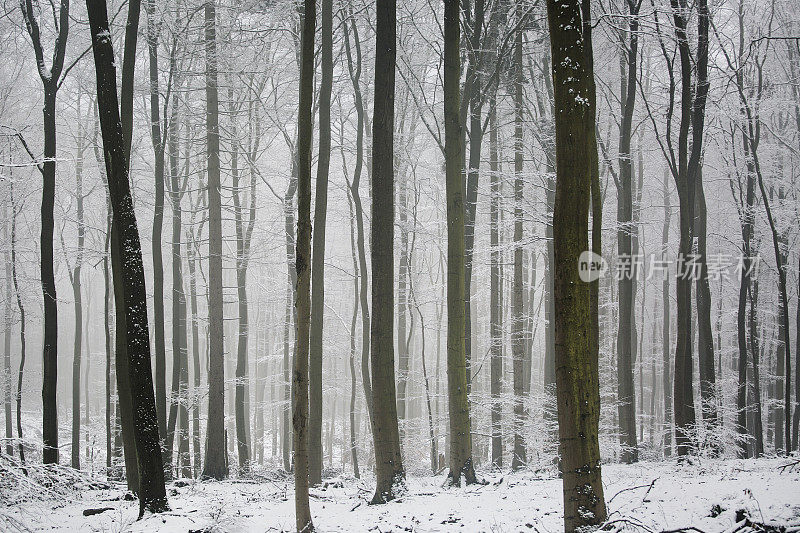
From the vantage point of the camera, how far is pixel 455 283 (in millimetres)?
9281

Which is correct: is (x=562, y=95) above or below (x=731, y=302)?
above

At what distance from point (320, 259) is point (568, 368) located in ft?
23.9

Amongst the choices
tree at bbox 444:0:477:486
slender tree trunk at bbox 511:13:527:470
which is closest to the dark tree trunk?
slender tree trunk at bbox 511:13:527:470

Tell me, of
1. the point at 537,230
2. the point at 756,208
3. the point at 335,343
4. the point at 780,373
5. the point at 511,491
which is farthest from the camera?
the point at 780,373

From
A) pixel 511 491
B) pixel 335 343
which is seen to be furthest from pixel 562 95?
pixel 335 343

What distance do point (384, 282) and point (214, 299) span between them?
6103mm

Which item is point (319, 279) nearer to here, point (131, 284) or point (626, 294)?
point (131, 284)

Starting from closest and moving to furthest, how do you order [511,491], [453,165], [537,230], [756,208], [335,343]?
[511,491] → [453,165] → [756,208] → [537,230] → [335,343]

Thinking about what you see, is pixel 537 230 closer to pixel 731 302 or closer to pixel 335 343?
pixel 335 343

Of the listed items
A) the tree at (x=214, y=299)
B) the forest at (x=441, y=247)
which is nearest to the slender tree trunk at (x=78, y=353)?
the forest at (x=441, y=247)

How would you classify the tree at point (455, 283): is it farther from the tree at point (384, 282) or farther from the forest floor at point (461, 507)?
the tree at point (384, 282)

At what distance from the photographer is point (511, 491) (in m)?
8.54

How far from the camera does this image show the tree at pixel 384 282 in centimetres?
803

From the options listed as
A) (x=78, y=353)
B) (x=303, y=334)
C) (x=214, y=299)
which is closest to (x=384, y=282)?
(x=303, y=334)
